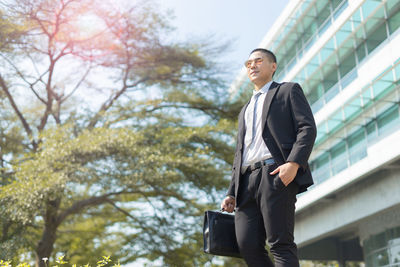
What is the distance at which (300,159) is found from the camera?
2.35m

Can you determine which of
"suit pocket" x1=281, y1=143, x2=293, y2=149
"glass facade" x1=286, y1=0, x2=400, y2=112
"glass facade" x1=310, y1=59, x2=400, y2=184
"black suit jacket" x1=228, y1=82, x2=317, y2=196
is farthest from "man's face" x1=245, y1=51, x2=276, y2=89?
"glass facade" x1=286, y1=0, x2=400, y2=112

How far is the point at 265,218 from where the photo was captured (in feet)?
7.84

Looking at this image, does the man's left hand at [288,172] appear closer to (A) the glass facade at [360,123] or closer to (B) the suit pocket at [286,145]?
(B) the suit pocket at [286,145]

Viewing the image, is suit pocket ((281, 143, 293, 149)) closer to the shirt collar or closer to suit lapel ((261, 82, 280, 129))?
suit lapel ((261, 82, 280, 129))

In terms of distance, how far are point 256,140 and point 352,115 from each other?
51.5 ft

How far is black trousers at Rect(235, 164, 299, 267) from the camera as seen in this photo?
7.67 feet

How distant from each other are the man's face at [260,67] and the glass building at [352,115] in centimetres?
955

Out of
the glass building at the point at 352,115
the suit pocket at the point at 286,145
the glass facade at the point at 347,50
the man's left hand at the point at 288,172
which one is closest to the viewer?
the man's left hand at the point at 288,172

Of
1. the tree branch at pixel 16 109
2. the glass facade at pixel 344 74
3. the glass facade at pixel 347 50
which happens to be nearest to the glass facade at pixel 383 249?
the glass facade at pixel 344 74

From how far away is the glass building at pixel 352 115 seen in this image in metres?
14.8

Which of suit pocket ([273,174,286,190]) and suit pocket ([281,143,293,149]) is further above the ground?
suit pocket ([281,143,293,149])

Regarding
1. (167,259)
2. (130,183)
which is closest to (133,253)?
(167,259)

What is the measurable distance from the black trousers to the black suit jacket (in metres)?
0.08

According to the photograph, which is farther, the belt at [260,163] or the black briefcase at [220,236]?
the black briefcase at [220,236]
